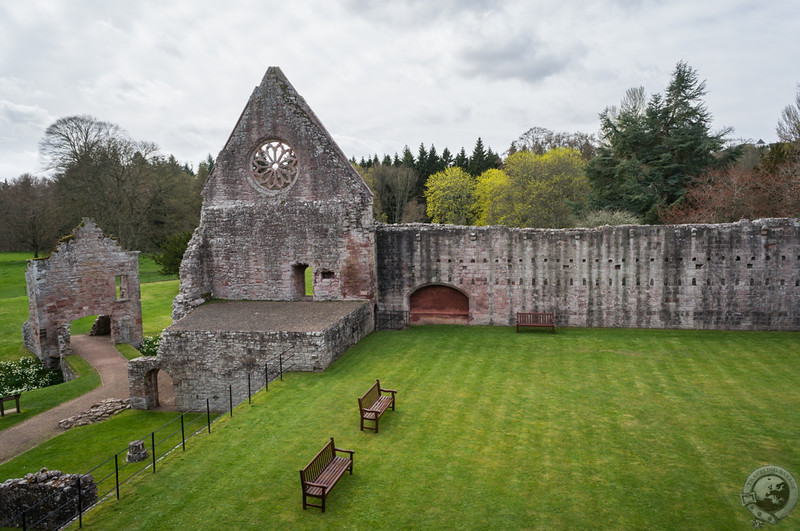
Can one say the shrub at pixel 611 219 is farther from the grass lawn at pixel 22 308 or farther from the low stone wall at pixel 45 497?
the low stone wall at pixel 45 497

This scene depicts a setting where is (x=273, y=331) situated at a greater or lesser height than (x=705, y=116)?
lesser

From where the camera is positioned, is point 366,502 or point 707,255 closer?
point 366,502

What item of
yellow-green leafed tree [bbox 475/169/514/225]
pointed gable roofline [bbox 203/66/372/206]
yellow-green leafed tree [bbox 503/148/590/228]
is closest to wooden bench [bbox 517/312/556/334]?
pointed gable roofline [bbox 203/66/372/206]

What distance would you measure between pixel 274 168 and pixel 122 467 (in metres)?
11.7

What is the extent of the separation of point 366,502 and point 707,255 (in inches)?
609

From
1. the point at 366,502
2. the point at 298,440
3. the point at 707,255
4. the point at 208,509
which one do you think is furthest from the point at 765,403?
the point at 208,509

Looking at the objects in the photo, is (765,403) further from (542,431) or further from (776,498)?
(542,431)

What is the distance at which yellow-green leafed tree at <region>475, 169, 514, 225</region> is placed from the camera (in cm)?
3447

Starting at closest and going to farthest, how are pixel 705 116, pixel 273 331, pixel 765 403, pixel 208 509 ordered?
1. pixel 208 509
2. pixel 765 403
3. pixel 273 331
4. pixel 705 116

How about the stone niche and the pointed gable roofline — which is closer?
the pointed gable roofline

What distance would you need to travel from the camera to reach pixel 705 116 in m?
26.2

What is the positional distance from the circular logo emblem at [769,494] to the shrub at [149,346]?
20.4 m

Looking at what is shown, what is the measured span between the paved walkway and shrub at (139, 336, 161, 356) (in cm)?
100

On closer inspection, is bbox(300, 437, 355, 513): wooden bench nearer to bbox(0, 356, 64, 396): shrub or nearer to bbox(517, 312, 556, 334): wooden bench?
bbox(517, 312, 556, 334): wooden bench
